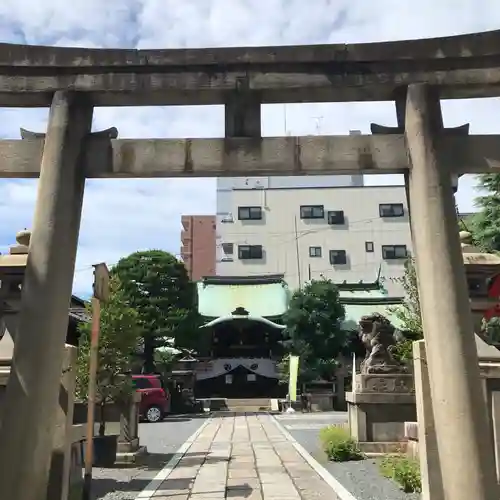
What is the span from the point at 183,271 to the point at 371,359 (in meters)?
20.7

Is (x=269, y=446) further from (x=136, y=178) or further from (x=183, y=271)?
(x=183, y=271)

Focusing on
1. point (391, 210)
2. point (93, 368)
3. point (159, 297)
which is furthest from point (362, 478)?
point (391, 210)

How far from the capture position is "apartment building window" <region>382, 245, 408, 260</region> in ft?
151

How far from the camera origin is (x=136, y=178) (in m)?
6.45

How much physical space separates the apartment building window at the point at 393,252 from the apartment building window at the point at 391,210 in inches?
104

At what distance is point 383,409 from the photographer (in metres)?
12.6

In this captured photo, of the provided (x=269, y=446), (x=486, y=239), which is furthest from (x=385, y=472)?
(x=486, y=239)

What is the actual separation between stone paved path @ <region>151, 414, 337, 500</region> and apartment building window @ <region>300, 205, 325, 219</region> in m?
32.1

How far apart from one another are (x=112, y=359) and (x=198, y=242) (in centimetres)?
4991

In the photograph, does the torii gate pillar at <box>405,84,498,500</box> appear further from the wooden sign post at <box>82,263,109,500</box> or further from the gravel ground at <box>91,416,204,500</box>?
the gravel ground at <box>91,416,204,500</box>

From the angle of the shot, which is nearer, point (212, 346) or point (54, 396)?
point (54, 396)

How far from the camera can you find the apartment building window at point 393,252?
45.9 metres

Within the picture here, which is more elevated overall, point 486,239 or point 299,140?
point 486,239

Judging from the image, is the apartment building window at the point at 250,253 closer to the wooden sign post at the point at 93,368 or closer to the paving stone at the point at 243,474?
the paving stone at the point at 243,474
